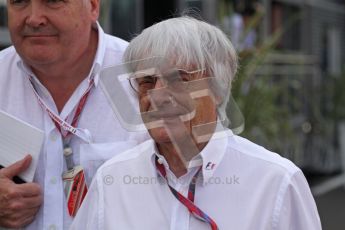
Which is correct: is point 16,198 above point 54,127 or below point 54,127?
below

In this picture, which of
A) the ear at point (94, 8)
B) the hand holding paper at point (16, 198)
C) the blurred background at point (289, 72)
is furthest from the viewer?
the blurred background at point (289, 72)

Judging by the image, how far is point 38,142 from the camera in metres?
2.29

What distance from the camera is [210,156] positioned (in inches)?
75.2

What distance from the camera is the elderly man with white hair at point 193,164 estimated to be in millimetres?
1865

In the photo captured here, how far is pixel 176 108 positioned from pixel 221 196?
27cm

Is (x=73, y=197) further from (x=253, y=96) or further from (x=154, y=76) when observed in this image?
(x=253, y=96)

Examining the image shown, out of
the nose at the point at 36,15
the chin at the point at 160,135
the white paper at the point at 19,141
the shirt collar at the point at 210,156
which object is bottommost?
the white paper at the point at 19,141

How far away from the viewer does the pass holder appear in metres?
2.31

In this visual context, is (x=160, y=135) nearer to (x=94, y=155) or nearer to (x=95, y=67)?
(x=94, y=155)

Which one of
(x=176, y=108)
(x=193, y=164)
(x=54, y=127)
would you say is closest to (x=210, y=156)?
(x=193, y=164)

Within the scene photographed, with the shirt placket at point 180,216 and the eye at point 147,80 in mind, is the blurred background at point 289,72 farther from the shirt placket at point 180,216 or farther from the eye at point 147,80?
the shirt placket at point 180,216

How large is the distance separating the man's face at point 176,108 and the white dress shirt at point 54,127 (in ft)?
1.43

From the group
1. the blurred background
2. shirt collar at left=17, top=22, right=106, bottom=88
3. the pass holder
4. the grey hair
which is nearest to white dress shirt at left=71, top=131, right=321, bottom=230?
the grey hair

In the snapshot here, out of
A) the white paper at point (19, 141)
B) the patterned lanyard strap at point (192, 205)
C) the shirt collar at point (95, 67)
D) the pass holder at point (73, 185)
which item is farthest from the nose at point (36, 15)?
the patterned lanyard strap at point (192, 205)
